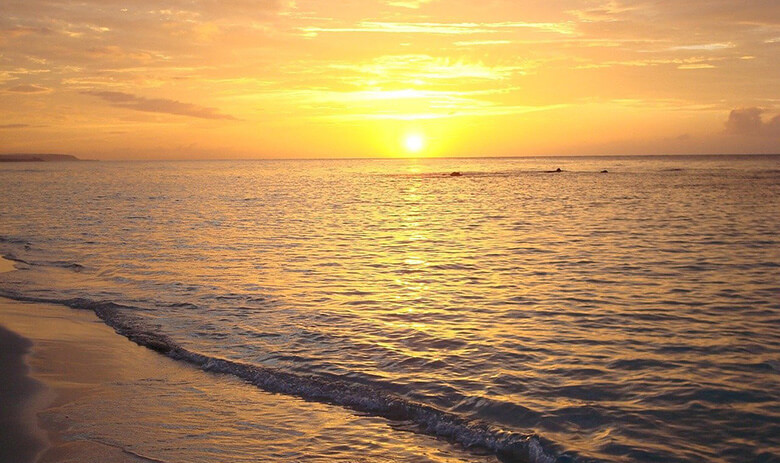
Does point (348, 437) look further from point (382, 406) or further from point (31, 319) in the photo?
point (31, 319)

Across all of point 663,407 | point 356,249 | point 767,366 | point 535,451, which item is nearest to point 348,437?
point 535,451

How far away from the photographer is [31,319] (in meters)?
14.5

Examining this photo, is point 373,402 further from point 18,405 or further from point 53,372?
point 53,372

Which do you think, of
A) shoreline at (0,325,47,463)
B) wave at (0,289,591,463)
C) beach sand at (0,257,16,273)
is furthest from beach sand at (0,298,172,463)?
beach sand at (0,257,16,273)

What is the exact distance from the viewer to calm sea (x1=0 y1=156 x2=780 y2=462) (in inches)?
327

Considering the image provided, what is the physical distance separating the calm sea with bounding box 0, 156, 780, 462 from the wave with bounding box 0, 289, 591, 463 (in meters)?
0.04

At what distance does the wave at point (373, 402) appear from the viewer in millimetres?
7867

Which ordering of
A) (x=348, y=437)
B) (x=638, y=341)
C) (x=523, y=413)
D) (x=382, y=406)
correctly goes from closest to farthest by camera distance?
1. (x=348, y=437)
2. (x=523, y=413)
3. (x=382, y=406)
4. (x=638, y=341)

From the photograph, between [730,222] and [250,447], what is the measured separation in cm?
3085

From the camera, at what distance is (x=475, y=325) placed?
13352 mm

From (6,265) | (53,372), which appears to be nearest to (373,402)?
(53,372)

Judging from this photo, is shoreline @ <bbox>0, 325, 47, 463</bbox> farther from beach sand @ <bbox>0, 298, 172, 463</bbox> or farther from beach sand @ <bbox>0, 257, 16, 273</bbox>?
beach sand @ <bbox>0, 257, 16, 273</bbox>

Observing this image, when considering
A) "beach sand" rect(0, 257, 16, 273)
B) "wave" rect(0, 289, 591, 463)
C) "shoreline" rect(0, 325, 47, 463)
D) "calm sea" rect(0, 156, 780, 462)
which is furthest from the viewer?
"beach sand" rect(0, 257, 16, 273)

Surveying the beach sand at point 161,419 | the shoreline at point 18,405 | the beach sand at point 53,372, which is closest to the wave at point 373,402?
the beach sand at point 161,419
